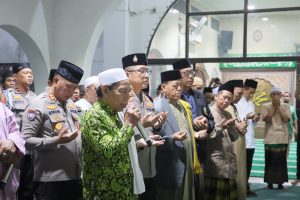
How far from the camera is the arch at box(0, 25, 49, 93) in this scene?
577cm

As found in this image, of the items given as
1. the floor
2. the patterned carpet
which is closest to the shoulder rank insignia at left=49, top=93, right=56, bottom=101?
the floor

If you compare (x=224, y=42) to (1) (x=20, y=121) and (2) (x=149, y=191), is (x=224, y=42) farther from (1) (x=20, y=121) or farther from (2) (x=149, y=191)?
(2) (x=149, y=191)

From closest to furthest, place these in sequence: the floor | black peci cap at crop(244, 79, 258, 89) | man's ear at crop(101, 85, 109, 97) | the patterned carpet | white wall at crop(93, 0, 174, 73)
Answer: man's ear at crop(101, 85, 109, 97) → the floor → black peci cap at crop(244, 79, 258, 89) → the patterned carpet → white wall at crop(93, 0, 174, 73)

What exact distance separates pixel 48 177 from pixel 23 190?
4.65 feet

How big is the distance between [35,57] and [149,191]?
357cm

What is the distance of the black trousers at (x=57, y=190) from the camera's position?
2611mm

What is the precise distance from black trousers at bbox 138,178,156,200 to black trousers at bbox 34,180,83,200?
538 mm

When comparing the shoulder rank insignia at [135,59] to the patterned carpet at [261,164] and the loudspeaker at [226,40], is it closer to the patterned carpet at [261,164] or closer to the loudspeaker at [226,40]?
the patterned carpet at [261,164]

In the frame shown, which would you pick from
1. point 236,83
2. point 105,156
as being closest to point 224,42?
point 236,83

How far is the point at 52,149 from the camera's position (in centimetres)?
263

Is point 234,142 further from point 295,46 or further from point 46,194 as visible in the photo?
point 295,46

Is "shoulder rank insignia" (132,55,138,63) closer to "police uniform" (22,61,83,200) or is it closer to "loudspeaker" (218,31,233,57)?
"police uniform" (22,61,83,200)

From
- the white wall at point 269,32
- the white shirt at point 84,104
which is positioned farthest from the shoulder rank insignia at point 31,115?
the white wall at point 269,32

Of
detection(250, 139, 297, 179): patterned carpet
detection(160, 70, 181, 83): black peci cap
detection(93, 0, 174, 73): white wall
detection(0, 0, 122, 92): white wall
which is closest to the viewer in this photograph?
detection(160, 70, 181, 83): black peci cap
